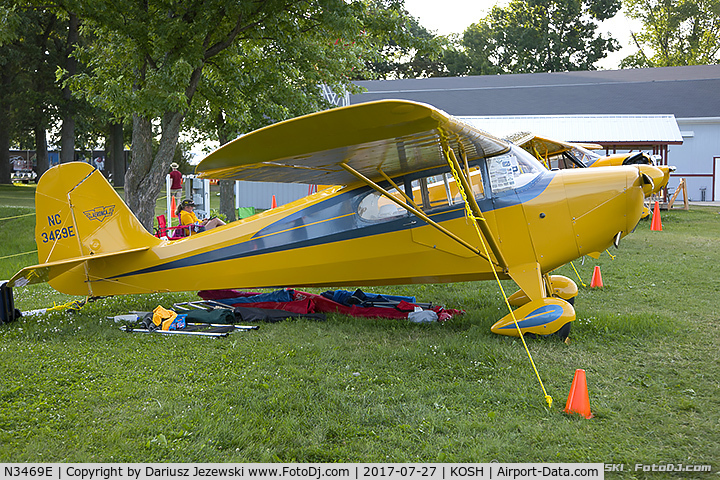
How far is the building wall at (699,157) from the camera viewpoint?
3375 cm

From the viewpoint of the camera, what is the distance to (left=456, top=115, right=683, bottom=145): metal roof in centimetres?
2591

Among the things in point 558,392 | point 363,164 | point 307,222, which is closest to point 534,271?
point 558,392

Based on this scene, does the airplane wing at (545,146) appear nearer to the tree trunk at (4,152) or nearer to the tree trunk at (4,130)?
the tree trunk at (4,130)

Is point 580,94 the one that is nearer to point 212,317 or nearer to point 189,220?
point 189,220

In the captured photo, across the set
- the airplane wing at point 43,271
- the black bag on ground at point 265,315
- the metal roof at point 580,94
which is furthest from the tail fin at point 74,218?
the metal roof at point 580,94

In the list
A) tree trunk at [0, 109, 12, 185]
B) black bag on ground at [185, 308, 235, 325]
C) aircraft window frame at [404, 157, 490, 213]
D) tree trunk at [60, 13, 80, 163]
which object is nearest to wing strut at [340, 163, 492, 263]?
aircraft window frame at [404, 157, 490, 213]

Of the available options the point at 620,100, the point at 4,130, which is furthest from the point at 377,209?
the point at 4,130

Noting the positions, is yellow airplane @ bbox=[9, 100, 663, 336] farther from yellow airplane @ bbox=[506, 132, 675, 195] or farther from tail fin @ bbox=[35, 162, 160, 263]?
yellow airplane @ bbox=[506, 132, 675, 195]

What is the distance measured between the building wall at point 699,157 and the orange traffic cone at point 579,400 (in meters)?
34.5

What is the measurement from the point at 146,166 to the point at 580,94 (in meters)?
32.9

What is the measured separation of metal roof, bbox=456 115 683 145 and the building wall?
21.4ft

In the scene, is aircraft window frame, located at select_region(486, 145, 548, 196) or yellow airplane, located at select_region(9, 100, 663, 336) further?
aircraft window frame, located at select_region(486, 145, 548, 196)

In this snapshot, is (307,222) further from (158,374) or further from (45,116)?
(45,116)

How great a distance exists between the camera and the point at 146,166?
11.4 meters
